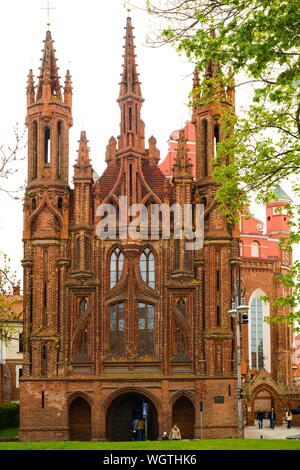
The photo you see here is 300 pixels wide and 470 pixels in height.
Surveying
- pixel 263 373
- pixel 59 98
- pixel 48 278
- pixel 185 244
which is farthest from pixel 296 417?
pixel 59 98

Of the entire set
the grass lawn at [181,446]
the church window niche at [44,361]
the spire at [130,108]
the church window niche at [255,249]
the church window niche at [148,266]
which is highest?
the spire at [130,108]

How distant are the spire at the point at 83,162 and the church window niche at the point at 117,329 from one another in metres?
7.40

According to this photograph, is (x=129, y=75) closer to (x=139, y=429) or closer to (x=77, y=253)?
(x=77, y=253)

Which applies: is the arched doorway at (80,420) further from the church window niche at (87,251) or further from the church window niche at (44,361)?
the church window niche at (87,251)

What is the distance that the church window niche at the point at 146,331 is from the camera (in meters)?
40.4

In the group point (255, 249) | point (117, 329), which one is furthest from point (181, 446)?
point (255, 249)

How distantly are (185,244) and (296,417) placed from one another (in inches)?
645

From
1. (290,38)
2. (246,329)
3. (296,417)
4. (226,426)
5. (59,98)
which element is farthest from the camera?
Result: (246,329)

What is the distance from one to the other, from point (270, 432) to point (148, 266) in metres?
12.4

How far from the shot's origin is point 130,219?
41219 mm

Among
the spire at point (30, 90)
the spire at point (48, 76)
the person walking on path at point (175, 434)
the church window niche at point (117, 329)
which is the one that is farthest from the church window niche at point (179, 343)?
the spire at point (30, 90)

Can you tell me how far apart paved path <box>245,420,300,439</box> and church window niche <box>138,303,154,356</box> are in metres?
7.25

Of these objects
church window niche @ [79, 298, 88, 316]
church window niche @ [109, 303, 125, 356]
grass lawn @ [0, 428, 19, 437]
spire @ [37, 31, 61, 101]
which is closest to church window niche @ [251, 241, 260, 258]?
church window niche @ [109, 303, 125, 356]

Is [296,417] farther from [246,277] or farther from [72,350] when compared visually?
[72,350]
